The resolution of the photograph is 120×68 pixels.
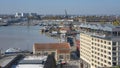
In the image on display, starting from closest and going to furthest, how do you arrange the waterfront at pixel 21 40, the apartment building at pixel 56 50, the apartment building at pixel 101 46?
the apartment building at pixel 101 46, the apartment building at pixel 56 50, the waterfront at pixel 21 40

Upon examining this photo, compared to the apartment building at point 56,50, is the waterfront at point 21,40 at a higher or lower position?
lower

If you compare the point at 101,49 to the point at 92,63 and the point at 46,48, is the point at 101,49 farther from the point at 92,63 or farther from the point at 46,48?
the point at 46,48

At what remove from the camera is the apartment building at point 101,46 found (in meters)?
7.07

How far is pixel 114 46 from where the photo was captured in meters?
7.08

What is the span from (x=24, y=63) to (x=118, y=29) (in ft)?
7.84

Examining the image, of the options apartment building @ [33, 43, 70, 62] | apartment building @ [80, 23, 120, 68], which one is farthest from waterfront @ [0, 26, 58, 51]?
apartment building @ [80, 23, 120, 68]

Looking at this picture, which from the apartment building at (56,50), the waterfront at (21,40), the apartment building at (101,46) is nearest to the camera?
the apartment building at (101,46)

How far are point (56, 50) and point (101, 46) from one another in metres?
3.23

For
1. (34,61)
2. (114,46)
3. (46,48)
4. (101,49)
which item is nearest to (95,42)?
(101,49)

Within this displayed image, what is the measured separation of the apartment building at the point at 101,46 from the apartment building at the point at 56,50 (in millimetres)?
1346

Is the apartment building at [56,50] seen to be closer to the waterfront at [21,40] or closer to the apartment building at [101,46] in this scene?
the apartment building at [101,46]

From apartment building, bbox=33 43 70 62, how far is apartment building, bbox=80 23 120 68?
1346 millimetres

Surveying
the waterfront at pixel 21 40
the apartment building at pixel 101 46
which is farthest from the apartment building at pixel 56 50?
the waterfront at pixel 21 40

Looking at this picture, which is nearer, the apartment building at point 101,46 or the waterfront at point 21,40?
the apartment building at point 101,46
